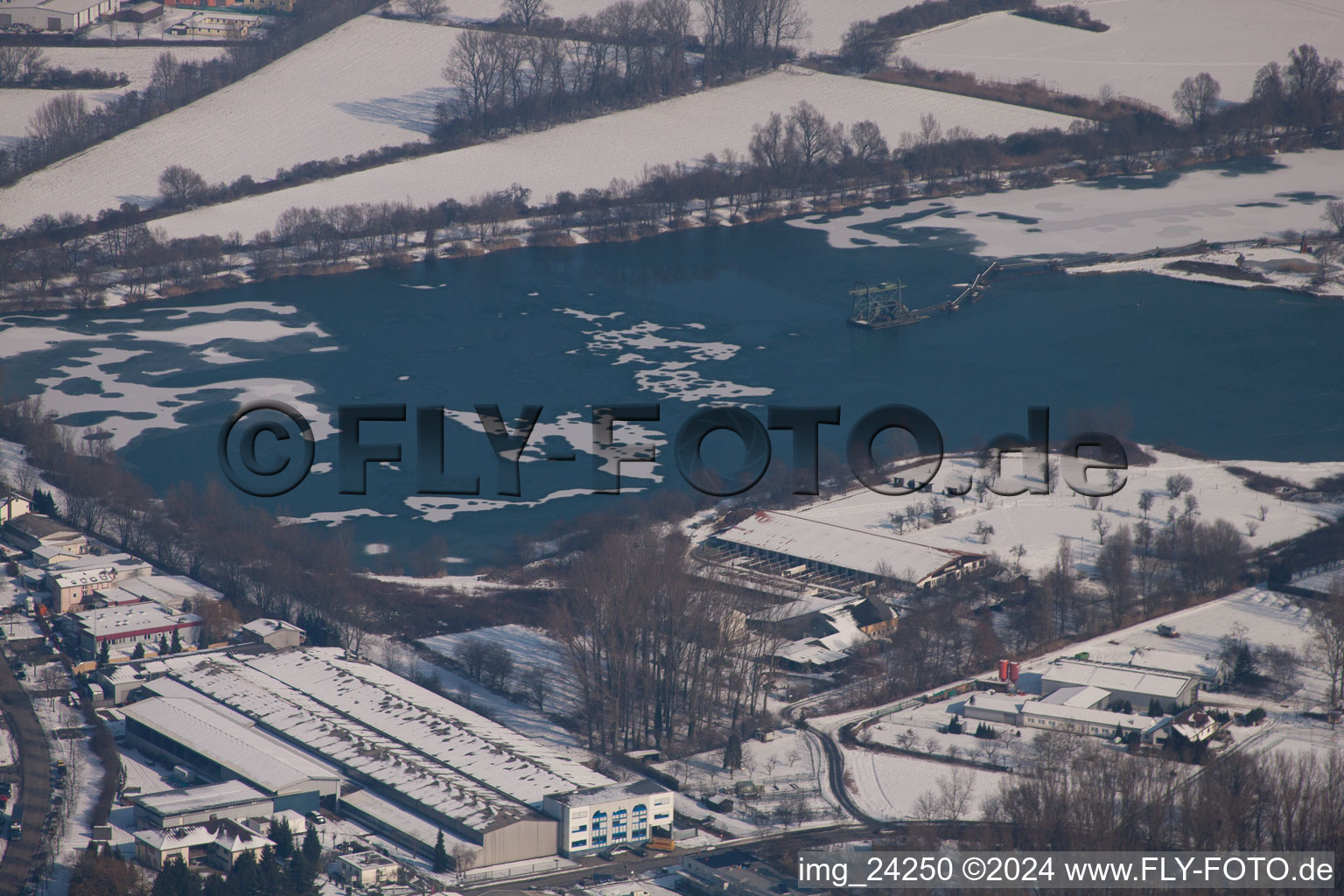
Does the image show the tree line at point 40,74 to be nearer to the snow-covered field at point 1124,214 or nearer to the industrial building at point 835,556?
the snow-covered field at point 1124,214

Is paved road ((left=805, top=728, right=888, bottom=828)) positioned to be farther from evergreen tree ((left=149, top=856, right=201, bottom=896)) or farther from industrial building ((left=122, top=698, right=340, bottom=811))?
evergreen tree ((left=149, top=856, right=201, bottom=896))

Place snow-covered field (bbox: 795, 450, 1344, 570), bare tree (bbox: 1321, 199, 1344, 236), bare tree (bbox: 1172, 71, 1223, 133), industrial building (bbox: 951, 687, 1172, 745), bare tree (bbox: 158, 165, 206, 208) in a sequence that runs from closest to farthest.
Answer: industrial building (bbox: 951, 687, 1172, 745)
snow-covered field (bbox: 795, 450, 1344, 570)
bare tree (bbox: 1321, 199, 1344, 236)
bare tree (bbox: 158, 165, 206, 208)
bare tree (bbox: 1172, 71, 1223, 133)

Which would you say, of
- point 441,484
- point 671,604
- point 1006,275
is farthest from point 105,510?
point 1006,275

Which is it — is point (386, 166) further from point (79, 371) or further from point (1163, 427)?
point (1163, 427)

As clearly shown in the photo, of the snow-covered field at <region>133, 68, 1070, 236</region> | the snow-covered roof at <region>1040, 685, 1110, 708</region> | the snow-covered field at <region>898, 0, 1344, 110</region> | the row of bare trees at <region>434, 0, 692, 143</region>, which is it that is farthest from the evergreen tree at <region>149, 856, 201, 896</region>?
the snow-covered field at <region>898, 0, 1344, 110</region>

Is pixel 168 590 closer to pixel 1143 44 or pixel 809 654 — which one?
pixel 809 654

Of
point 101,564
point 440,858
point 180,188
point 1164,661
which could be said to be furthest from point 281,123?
point 440,858
